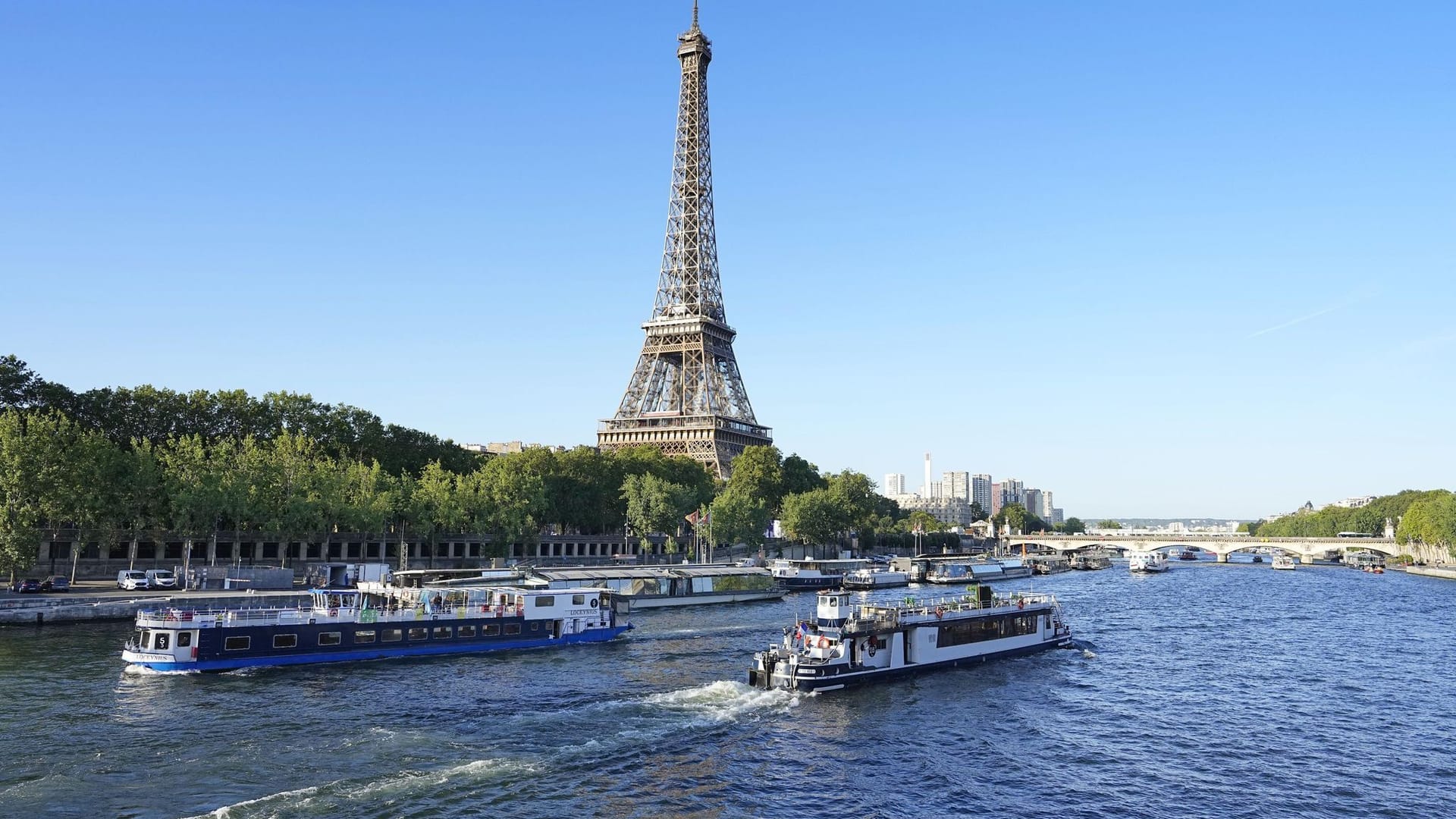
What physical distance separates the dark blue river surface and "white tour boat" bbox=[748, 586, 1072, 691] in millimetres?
1297

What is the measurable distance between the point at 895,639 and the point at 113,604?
52.1 meters

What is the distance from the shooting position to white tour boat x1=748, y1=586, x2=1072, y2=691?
52062mm

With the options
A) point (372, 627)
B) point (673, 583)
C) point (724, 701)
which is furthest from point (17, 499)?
point (724, 701)

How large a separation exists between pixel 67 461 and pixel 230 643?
3500 centimetres

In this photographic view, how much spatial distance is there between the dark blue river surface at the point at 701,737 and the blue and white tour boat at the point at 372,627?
168 centimetres

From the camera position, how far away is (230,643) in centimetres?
5306

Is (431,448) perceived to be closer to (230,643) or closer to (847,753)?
(230,643)

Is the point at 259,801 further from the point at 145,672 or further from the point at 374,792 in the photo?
the point at 145,672

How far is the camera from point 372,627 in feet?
192

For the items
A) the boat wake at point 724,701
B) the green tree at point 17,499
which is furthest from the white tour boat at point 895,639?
the green tree at point 17,499

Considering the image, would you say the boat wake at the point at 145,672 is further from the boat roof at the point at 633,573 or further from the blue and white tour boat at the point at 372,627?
the boat roof at the point at 633,573

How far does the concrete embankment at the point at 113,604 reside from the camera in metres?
64.2

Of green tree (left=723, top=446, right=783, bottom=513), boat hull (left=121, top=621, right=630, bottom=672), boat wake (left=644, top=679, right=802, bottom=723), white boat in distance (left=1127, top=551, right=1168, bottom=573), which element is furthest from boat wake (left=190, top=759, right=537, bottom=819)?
white boat in distance (left=1127, top=551, right=1168, bottom=573)

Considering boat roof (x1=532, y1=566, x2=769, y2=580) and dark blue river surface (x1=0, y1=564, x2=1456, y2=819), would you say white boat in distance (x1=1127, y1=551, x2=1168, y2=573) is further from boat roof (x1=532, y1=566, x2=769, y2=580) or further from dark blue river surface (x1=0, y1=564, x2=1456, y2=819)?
dark blue river surface (x1=0, y1=564, x2=1456, y2=819)
